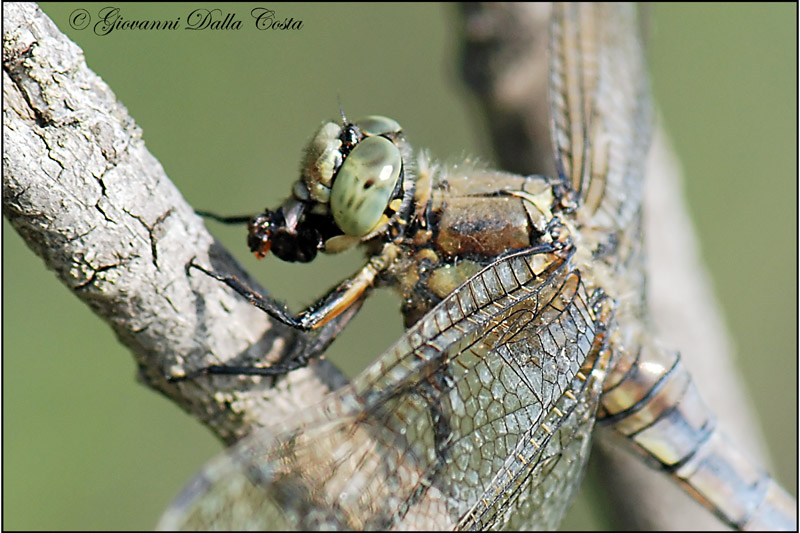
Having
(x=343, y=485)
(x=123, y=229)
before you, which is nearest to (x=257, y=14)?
(x=123, y=229)

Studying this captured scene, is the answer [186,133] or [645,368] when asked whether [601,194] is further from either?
[186,133]

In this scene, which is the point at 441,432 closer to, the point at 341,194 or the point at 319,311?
the point at 319,311

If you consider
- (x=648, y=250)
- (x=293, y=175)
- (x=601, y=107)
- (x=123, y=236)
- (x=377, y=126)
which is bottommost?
(x=648, y=250)

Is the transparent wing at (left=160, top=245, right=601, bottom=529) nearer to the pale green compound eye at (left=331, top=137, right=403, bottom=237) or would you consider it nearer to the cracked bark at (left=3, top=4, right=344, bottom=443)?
the cracked bark at (left=3, top=4, right=344, bottom=443)

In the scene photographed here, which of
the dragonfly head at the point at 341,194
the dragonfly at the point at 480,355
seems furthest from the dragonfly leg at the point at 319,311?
the dragonfly head at the point at 341,194

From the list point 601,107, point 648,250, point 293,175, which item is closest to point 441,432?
point 648,250

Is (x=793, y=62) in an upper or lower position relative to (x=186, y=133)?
lower

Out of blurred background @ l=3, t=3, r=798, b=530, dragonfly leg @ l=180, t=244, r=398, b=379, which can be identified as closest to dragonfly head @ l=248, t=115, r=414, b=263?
dragonfly leg @ l=180, t=244, r=398, b=379
